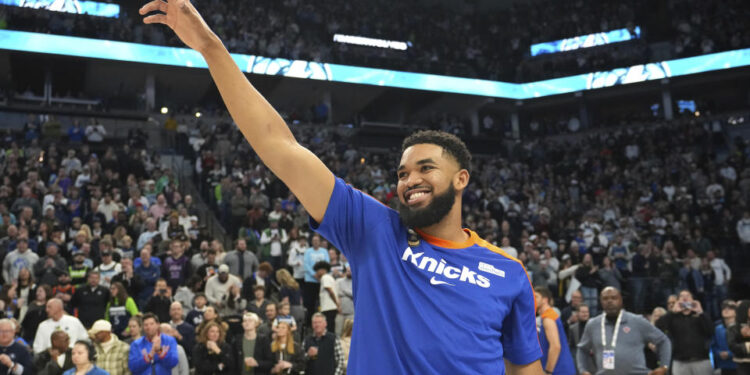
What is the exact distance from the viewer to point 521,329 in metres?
2.27

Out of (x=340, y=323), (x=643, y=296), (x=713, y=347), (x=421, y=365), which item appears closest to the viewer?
(x=421, y=365)

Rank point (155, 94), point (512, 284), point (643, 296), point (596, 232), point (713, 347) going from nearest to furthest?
point (512, 284) < point (713, 347) < point (643, 296) < point (596, 232) < point (155, 94)

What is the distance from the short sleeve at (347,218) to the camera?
2.07 meters

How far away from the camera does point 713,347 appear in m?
9.13

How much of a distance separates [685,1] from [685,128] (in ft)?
22.1

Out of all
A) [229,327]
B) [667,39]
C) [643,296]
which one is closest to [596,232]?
[643,296]

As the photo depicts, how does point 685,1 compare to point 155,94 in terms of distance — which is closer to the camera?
point 155,94

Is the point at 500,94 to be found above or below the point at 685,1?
below

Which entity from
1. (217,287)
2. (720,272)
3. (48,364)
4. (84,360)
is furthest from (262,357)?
(720,272)

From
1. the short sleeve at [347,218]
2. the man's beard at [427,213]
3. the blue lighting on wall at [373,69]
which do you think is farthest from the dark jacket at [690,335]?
the blue lighting on wall at [373,69]

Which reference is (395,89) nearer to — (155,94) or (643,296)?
(155,94)

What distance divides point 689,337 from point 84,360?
6865mm

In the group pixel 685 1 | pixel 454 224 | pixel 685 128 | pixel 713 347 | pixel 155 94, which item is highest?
pixel 685 1

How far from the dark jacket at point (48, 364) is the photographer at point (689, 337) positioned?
23.1 feet
